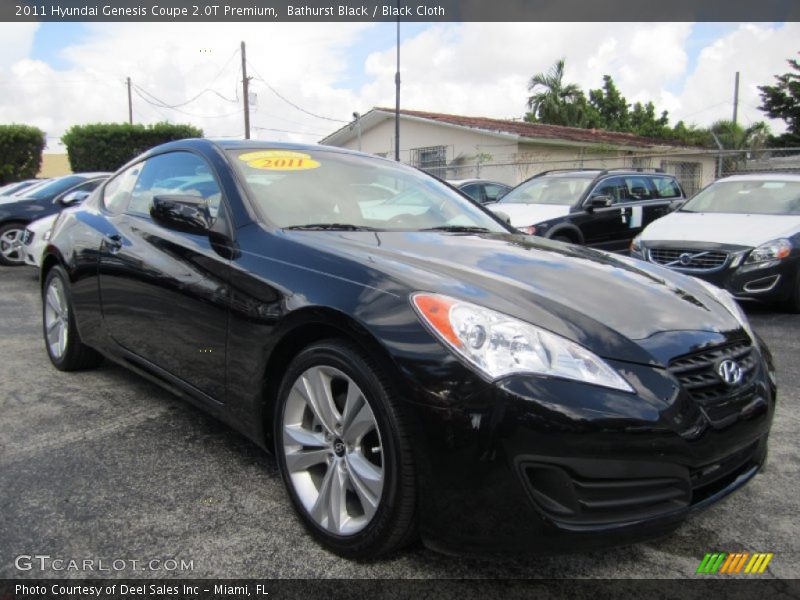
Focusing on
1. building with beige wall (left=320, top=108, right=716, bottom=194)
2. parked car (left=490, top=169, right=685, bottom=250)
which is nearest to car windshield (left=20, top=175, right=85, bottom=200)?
parked car (left=490, top=169, right=685, bottom=250)

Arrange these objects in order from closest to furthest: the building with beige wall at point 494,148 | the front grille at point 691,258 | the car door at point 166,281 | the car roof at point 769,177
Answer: the car door at point 166,281, the front grille at point 691,258, the car roof at point 769,177, the building with beige wall at point 494,148

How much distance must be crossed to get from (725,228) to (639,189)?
3.54 meters

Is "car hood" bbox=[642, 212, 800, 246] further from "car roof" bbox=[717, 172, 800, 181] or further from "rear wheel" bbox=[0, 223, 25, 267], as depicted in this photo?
"rear wheel" bbox=[0, 223, 25, 267]

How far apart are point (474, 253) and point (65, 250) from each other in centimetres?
271

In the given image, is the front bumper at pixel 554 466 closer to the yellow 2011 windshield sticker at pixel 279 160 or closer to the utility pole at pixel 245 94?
the yellow 2011 windshield sticker at pixel 279 160

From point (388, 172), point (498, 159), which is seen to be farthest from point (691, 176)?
point (388, 172)

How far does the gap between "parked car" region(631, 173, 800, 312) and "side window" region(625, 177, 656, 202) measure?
2.21m

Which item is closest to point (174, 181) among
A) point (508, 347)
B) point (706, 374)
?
point (508, 347)

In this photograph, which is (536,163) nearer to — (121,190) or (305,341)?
(121,190)

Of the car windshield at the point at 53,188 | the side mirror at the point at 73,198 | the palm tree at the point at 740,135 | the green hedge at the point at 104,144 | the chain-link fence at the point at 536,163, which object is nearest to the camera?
the side mirror at the point at 73,198

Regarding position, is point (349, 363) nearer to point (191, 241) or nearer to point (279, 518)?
point (279, 518)

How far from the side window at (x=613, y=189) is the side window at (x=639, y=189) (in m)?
0.11

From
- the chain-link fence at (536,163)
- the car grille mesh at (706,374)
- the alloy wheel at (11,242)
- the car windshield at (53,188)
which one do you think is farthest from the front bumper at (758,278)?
the chain-link fence at (536,163)
